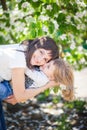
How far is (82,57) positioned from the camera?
5184mm

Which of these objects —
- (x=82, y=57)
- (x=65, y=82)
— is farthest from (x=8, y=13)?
(x=65, y=82)

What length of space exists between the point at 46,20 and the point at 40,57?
38.9 inches

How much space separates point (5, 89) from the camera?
11.3 feet

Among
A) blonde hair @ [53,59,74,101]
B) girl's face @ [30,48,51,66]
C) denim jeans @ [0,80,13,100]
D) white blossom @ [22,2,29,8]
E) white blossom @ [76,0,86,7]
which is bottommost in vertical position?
denim jeans @ [0,80,13,100]

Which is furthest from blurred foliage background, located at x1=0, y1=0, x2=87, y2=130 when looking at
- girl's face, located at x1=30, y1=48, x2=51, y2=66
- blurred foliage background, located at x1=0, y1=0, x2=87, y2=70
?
girl's face, located at x1=30, y1=48, x2=51, y2=66

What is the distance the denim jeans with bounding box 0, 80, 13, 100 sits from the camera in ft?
11.2

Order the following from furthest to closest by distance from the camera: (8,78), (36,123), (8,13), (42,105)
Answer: (42,105) < (36,123) < (8,13) < (8,78)

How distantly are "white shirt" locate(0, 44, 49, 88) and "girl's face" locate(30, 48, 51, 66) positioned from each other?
8 cm

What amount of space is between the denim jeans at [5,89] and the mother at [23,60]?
0.05m

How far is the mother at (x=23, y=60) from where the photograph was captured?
330cm

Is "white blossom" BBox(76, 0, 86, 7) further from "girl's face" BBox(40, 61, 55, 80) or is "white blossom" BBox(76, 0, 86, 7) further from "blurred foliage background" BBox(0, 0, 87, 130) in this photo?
"girl's face" BBox(40, 61, 55, 80)

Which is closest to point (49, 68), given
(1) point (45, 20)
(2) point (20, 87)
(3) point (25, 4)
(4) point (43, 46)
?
(4) point (43, 46)

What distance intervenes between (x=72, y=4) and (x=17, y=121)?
2.21 meters

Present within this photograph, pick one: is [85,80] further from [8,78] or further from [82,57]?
[8,78]
